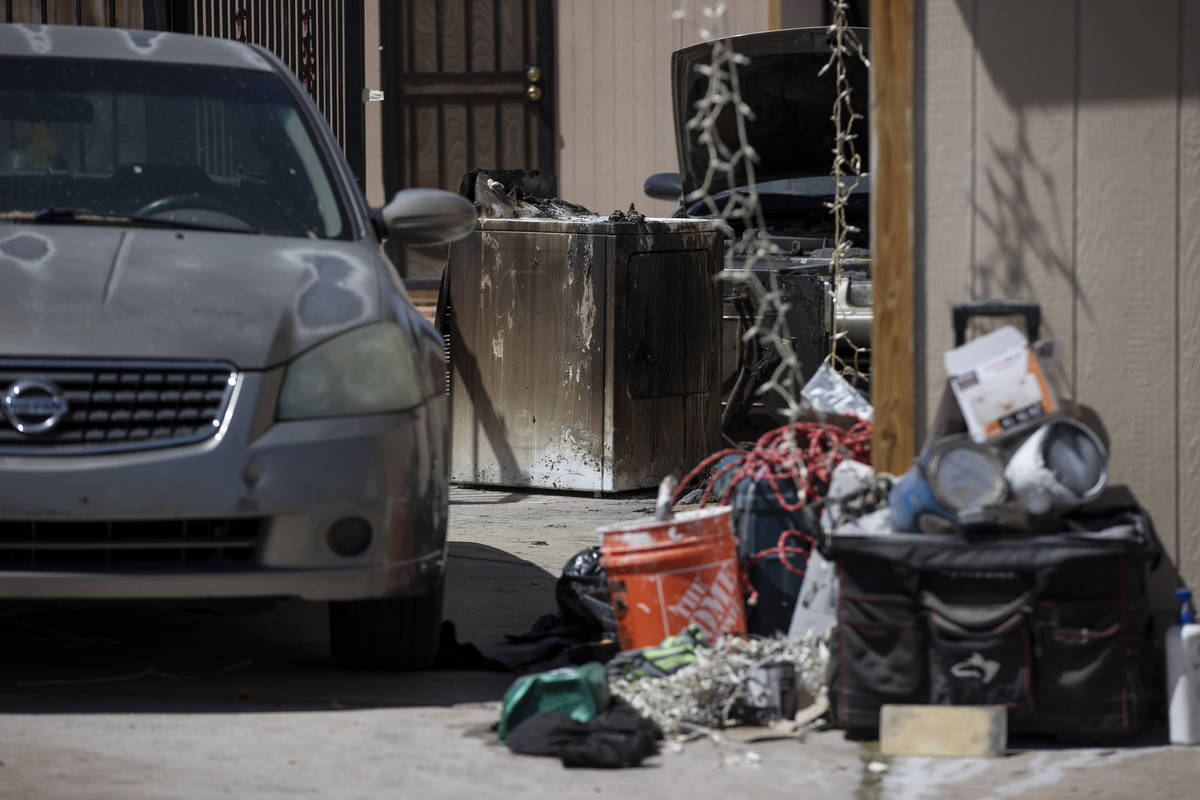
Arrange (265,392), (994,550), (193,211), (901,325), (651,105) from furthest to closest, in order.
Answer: (651,105) → (193,211) → (901,325) → (265,392) → (994,550)

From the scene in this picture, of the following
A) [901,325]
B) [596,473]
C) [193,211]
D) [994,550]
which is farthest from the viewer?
[596,473]

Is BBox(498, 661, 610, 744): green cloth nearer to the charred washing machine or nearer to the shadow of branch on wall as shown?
the shadow of branch on wall

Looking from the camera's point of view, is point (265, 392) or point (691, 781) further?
point (265, 392)

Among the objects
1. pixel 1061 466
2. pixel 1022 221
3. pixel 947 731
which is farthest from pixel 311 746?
pixel 1022 221

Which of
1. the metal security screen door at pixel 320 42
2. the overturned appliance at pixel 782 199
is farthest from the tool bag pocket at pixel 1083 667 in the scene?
the metal security screen door at pixel 320 42

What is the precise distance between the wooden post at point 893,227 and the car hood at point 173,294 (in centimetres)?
133

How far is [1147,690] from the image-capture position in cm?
408

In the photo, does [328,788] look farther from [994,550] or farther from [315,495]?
[994,550]

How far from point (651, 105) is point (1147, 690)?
932 centimetres

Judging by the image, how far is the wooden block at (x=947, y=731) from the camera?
13.0 feet

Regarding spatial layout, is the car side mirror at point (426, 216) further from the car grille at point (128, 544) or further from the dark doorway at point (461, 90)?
the dark doorway at point (461, 90)

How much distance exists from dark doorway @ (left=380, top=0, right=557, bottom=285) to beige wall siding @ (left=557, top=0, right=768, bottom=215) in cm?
17

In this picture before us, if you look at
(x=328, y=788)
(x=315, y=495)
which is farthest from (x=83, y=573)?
(x=328, y=788)

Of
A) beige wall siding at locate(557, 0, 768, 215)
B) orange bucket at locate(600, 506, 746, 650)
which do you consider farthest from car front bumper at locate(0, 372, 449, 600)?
beige wall siding at locate(557, 0, 768, 215)
